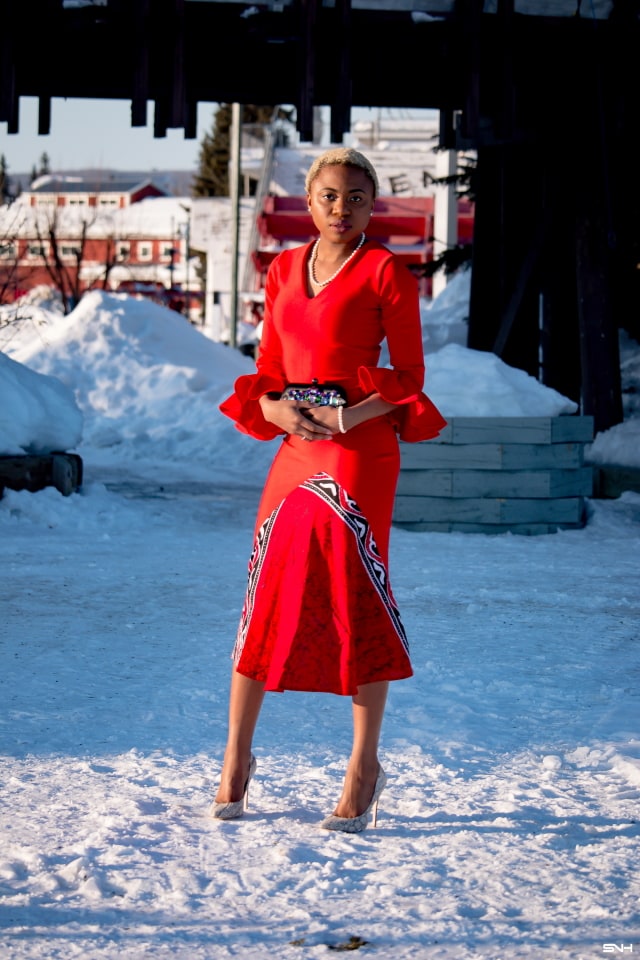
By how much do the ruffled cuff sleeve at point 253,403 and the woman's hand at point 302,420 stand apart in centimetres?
11

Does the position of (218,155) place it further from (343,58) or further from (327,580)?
(327,580)

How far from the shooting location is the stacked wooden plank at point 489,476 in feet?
31.9

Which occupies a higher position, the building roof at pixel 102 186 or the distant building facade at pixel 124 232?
the building roof at pixel 102 186

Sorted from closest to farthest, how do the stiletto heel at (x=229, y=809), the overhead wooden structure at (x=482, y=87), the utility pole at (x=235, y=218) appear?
1. the stiletto heel at (x=229, y=809)
2. the overhead wooden structure at (x=482, y=87)
3. the utility pole at (x=235, y=218)

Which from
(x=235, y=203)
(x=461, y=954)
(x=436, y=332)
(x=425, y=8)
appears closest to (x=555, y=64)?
(x=425, y=8)

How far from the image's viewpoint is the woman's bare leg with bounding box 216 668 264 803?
3.69 metres

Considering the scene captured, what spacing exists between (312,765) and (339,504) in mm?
1001

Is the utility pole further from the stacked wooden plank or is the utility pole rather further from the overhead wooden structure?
the stacked wooden plank

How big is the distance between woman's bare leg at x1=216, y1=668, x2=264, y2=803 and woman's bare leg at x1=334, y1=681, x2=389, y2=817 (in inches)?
10.2

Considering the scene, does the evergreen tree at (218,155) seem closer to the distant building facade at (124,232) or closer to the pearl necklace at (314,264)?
the distant building facade at (124,232)

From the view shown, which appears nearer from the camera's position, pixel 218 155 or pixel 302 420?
pixel 302 420

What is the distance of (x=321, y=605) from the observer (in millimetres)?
3574

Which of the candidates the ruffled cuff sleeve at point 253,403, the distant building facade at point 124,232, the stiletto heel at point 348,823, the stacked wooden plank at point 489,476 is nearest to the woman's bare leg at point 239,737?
the stiletto heel at point 348,823

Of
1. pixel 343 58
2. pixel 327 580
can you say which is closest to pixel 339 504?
pixel 327 580
